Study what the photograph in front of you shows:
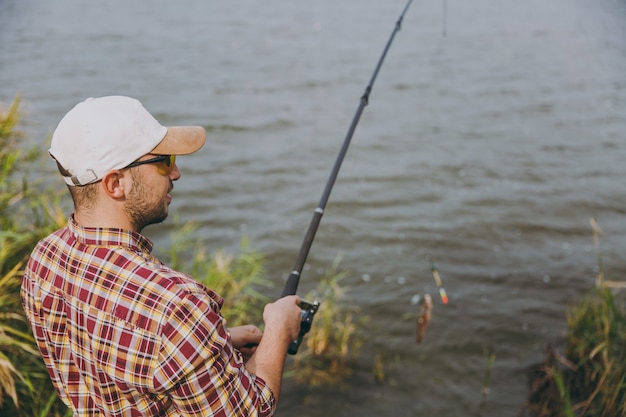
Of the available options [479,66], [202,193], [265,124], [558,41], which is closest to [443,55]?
[479,66]

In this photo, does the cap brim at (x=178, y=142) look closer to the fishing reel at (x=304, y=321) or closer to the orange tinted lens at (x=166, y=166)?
the orange tinted lens at (x=166, y=166)

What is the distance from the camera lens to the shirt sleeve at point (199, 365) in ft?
5.32

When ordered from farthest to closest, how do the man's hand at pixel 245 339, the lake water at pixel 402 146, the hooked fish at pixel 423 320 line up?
1. the lake water at pixel 402 146
2. the hooked fish at pixel 423 320
3. the man's hand at pixel 245 339

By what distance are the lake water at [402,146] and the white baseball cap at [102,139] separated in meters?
3.05

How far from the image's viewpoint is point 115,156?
1779 mm

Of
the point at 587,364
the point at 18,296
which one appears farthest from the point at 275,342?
the point at 587,364

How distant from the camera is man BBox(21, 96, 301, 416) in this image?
1640 mm

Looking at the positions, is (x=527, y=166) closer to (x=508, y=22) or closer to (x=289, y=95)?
(x=289, y=95)

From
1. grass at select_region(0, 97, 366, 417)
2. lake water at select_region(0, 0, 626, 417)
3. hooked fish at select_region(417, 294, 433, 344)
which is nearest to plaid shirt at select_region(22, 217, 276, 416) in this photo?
grass at select_region(0, 97, 366, 417)

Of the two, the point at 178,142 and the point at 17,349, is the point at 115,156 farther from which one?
the point at 17,349

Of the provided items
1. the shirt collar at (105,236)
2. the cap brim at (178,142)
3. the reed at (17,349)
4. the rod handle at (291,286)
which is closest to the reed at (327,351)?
the reed at (17,349)

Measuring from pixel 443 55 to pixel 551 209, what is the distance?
6.12m

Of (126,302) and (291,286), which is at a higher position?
(126,302)

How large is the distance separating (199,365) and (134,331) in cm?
19
